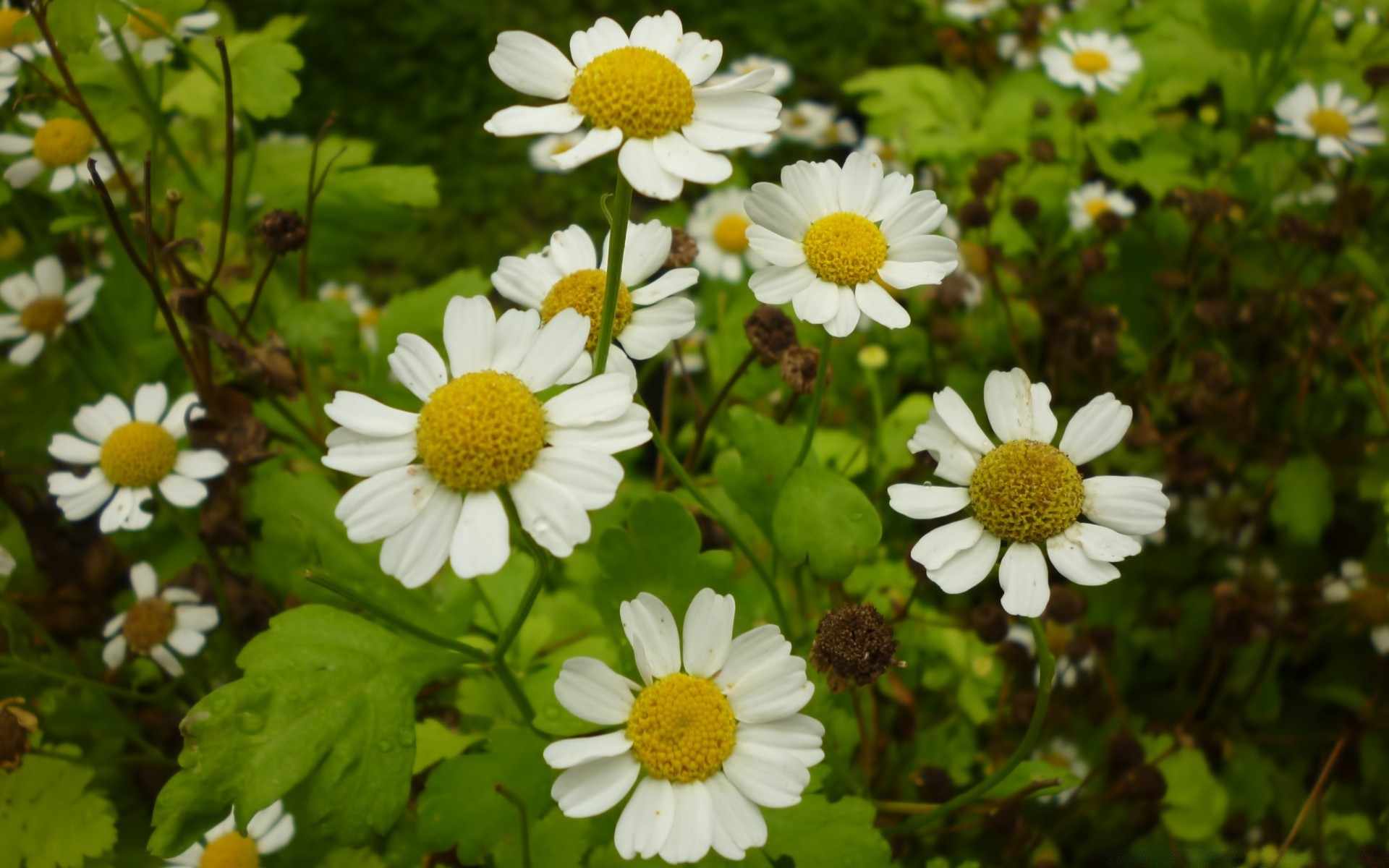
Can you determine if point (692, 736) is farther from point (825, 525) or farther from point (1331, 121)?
point (1331, 121)

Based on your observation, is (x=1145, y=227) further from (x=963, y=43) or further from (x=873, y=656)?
(x=873, y=656)

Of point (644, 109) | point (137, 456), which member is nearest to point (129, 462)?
point (137, 456)

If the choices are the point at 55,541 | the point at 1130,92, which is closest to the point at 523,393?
the point at 55,541

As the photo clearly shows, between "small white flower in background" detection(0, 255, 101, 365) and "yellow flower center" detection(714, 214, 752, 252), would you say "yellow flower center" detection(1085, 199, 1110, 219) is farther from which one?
"small white flower in background" detection(0, 255, 101, 365)

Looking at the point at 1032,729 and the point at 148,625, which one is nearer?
the point at 1032,729

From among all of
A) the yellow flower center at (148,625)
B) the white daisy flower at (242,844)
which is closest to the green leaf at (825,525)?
the white daisy flower at (242,844)

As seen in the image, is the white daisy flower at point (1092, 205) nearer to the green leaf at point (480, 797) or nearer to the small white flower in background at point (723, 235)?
the small white flower in background at point (723, 235)
